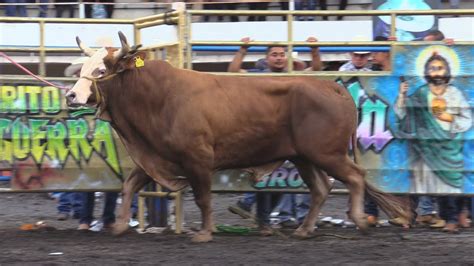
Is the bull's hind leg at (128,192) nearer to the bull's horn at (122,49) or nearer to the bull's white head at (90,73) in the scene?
the bull's white head at (90,73)

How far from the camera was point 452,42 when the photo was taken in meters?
10.5

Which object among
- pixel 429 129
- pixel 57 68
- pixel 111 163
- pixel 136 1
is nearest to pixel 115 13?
pixel 136 1

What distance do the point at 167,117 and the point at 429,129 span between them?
274 centimetres

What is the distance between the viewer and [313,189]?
10.4 meters

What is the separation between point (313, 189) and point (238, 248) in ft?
4.07

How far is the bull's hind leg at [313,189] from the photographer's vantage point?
10328mm

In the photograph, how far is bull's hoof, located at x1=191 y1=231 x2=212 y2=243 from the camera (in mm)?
9938

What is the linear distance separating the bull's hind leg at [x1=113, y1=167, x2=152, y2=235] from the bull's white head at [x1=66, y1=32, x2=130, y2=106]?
89 centimetres

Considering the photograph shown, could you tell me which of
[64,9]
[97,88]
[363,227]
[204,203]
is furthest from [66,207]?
[64,9]

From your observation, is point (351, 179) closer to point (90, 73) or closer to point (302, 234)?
point (302, 234)

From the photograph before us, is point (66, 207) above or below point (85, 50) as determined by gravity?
below

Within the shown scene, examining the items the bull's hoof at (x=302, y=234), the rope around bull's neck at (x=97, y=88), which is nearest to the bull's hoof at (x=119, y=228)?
the rope around bull's neck at (x=97, y=88)

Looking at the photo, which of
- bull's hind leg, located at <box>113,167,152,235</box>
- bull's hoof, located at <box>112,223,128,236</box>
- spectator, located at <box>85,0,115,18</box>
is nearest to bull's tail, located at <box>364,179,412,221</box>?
bull's hind leg, located at <box>113,167,152,235</box>

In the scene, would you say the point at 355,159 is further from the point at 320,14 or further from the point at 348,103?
the point at 320,14
